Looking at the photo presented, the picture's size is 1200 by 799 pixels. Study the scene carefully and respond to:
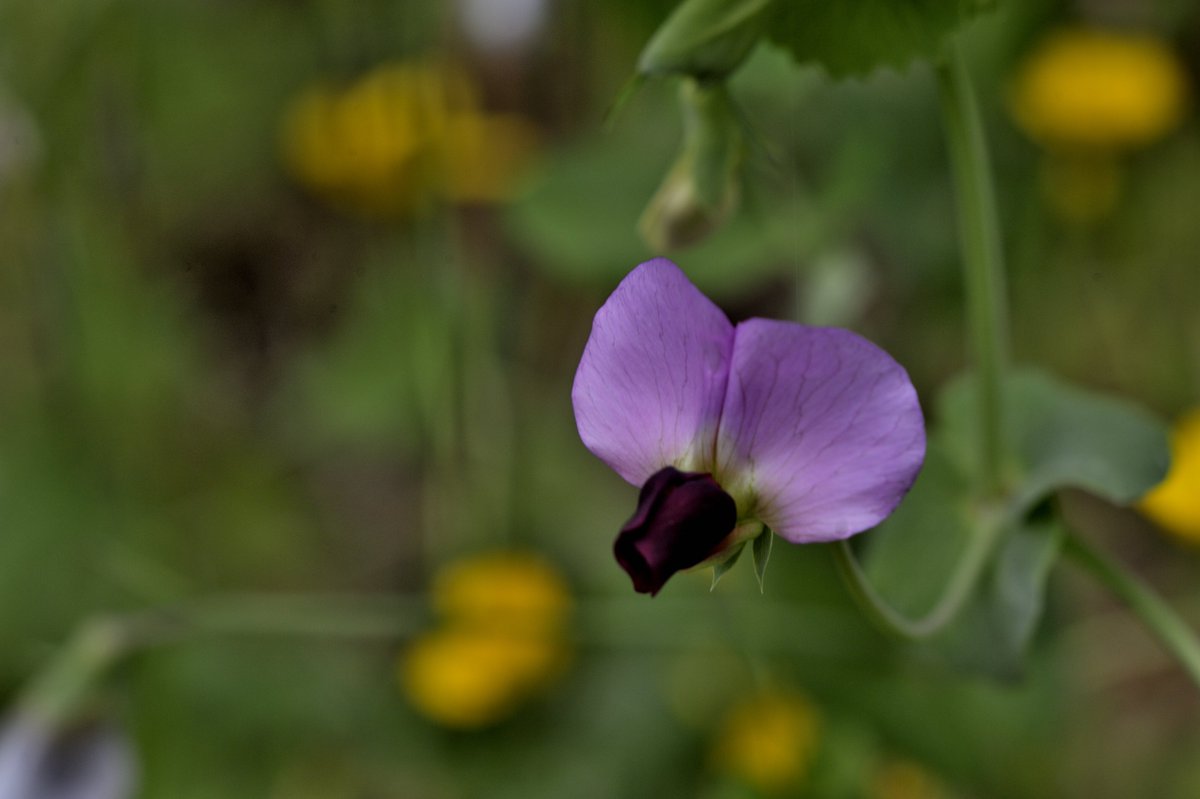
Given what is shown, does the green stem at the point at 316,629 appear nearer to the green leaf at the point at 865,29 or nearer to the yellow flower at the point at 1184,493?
the yellow flower at the point at 1184,493

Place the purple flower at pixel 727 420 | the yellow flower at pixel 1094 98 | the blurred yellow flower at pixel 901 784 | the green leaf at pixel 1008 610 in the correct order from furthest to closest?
the yellow flower at pixel 1094 98 < the blurred yellow flower at pixel 901 784 < the green leaf at pixel 1008 610 < the purple flower at pixel 727 420

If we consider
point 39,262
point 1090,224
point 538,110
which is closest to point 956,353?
point 1090,224

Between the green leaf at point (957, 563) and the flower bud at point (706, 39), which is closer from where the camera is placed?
the flower bud at point (706, 39)

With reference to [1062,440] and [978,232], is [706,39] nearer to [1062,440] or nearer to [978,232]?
[978,232]

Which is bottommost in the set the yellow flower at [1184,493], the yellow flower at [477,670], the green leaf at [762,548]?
the yellow flower at [477,670]

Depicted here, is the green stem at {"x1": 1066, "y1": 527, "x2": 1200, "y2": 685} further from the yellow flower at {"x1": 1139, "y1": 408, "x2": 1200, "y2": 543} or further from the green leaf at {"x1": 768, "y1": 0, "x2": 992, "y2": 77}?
the yellow flower at {"x1": 1139, "y1": 408, "x2": 1200, "y2": 543}

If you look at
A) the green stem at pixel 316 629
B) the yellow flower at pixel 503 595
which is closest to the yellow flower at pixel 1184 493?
the green stem at pixel 316 629

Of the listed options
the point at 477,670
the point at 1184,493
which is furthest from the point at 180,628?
the point at 1184,493

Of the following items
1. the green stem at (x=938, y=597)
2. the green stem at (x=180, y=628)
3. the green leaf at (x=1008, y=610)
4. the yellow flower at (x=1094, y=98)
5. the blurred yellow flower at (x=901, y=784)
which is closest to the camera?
the green stem at (x=938, y=597)
